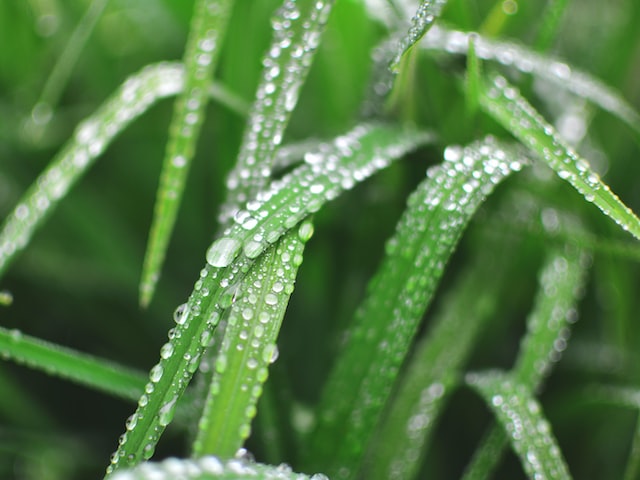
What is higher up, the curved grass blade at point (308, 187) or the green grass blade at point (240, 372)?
the curved grass blade at point (308, 187)

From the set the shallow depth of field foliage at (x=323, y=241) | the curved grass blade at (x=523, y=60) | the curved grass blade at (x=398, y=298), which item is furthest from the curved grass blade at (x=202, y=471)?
the curved grass blade at (x=523, y=60)

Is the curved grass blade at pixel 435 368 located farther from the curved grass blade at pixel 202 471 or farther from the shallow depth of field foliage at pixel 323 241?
the curved grass blade at pixel 202 471

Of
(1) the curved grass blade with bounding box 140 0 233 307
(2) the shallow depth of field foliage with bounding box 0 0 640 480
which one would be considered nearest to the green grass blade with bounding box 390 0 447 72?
(2) the shallow depth of field foliage with bounding box 0 0 640 480

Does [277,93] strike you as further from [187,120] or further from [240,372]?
[240,372]

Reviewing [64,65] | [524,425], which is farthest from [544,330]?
[64,65]

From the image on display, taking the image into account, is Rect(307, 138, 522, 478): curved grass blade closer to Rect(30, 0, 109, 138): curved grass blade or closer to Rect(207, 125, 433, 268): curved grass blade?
Rect(207, 125, 433, 268): curved grass blade

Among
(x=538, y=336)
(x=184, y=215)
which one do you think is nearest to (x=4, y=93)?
(x=184, y=215)
